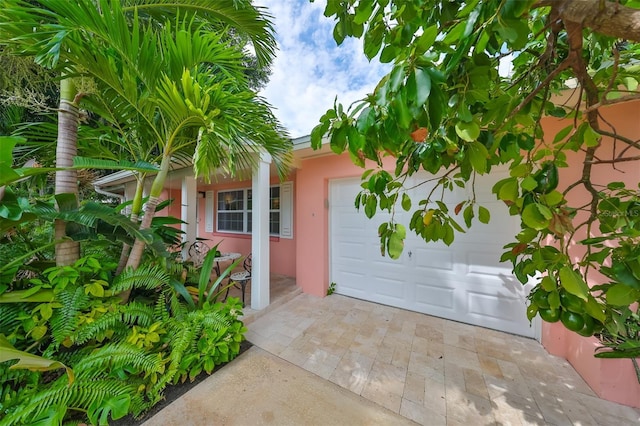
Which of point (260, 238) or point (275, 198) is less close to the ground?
point (275, 198)

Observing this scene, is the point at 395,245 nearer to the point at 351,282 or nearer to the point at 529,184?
the point at 529,184

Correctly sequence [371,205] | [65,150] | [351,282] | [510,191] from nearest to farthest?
[510,191], [371,205], [65,150], [351,282]

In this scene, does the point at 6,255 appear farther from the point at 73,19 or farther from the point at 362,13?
the point at 362,13

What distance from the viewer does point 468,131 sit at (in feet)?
2.30

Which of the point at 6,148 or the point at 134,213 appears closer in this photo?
the point at 6,148

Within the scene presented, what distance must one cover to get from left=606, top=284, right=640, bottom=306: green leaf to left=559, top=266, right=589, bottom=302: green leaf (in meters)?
0.07

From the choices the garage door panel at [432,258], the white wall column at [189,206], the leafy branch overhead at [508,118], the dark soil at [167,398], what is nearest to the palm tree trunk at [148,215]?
the dark soil at [167,398]

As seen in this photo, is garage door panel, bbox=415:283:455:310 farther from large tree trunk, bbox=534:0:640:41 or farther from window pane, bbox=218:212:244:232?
window pane, bbox=218:212:244:232

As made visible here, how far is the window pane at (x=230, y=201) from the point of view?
611cm

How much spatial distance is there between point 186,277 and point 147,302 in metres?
0.68

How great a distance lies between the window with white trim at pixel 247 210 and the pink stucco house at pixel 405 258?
0.19 ft

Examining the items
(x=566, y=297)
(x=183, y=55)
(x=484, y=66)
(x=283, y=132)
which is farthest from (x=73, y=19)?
(x=566, y=297)

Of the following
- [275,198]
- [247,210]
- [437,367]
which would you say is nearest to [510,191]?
[437,367]

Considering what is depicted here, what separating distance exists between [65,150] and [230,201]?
4496mm
